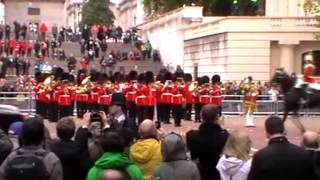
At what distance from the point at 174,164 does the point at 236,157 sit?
0.70 m

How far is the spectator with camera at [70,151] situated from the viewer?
8781mm

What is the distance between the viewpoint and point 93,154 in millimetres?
9156

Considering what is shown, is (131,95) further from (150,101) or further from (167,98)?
(167,98)

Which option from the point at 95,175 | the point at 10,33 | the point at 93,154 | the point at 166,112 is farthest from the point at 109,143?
the point at 10,33

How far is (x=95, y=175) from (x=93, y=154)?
59.0 inches

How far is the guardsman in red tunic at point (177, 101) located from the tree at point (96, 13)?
213 feet

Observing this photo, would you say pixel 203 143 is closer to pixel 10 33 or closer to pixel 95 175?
pixel 95 175

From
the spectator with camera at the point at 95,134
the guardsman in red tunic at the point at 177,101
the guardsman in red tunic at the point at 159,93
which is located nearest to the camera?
the spectator with camera at the point at 95,134

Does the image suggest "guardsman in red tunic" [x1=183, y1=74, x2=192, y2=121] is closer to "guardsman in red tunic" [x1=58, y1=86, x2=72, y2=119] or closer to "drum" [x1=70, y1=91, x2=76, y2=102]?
"drum" [x1=70, y1=91, x2=76, y2=102]

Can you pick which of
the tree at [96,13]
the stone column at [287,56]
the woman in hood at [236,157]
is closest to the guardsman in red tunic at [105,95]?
the stone column at [287,56]

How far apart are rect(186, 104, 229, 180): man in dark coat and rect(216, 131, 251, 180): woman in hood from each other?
62cm

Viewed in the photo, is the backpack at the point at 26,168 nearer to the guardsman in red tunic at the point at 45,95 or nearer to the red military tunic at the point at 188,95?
the red military tunic at the point at 188,95

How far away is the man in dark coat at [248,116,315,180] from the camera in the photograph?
7887 mm

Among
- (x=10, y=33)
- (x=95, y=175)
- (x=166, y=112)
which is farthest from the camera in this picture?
(x=10, y=33)
